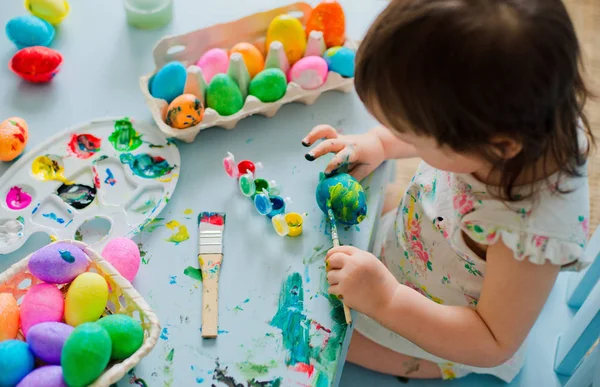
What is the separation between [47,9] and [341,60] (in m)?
0.46

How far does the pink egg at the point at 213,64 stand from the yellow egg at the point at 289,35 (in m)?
0.08

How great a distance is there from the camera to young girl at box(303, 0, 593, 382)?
19.5 inches

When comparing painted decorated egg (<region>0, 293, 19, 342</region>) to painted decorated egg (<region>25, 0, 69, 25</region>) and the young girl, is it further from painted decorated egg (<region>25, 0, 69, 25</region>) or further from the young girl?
painted decorated egg (<region>25, 0, 69, 25</region>)

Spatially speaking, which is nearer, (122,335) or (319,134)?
(122,335)

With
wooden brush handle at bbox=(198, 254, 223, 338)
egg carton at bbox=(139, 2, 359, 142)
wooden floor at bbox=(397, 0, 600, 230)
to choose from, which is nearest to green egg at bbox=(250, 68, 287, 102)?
egg carton at bbox=(139, 2, 359, 142)

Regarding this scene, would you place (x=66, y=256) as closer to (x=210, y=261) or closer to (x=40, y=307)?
(x=40, y=307)

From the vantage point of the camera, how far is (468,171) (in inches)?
24.2

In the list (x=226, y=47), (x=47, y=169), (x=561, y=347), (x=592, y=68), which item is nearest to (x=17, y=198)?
(x=47, y=169)

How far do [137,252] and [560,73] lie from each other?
47 cm

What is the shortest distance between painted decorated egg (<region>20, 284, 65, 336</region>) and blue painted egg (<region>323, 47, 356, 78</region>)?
0.49 meters

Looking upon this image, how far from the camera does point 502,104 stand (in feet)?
1.66

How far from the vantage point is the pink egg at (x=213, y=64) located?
2.86ft

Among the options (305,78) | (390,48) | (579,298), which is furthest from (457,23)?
(579,298)

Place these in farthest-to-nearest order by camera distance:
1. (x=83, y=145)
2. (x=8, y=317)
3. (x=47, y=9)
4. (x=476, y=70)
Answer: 1. (x=47, y=9)
2. (x=83, y=145)
3. (x=8, y=317)
4. (x=476, y=70)
